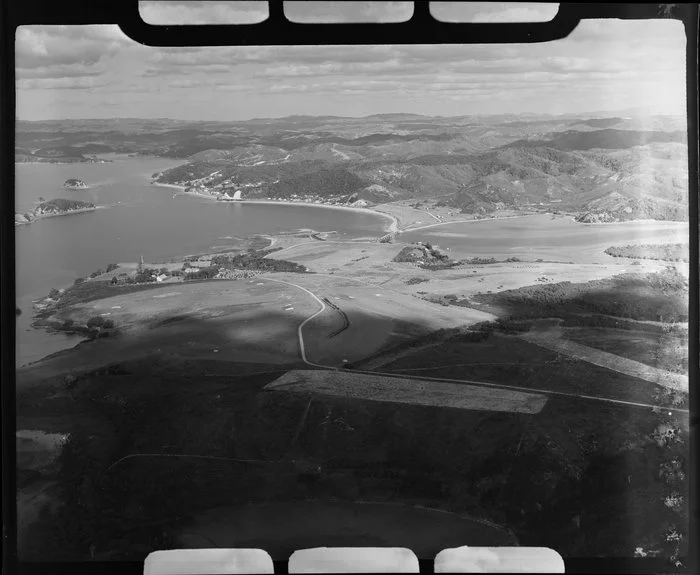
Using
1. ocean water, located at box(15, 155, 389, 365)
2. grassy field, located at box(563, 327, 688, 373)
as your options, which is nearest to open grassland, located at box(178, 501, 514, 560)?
grassy field, located at box(563, 327, 688, 373)

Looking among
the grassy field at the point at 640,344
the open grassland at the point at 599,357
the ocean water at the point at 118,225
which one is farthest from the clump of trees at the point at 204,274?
the grassy field at the point at 640,344

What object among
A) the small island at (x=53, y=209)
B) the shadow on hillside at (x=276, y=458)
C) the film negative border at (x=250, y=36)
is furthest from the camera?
the shadow on hillside at (x=276, y=458)

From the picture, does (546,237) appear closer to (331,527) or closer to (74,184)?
(331,527)

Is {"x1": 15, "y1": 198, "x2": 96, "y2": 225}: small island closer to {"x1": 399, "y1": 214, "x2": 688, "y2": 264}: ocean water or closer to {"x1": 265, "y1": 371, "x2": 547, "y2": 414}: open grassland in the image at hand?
{"x1": 265, "y1": 371, "x2": 547, "y2": 414}: open grassland

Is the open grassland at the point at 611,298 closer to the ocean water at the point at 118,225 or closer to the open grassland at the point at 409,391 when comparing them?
the open grassland at the point at 409,391

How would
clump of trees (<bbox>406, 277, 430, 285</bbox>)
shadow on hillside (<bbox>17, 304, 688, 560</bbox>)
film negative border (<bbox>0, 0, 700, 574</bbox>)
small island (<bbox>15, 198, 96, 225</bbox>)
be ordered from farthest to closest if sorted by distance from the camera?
clump of trees (<bbox>406, 277, 430, 285</bbox>)
shadow on hillside (<bbox>17, 304, 688, 560</bbox>)
small island (<bbox>15, 198, 96, 225</bbox>)
film negative border (<bbox>0, 0, 700, 574</bbox>)

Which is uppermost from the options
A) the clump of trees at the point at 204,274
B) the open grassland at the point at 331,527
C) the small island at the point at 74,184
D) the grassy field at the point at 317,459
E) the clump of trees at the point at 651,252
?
the small island at the point at 74,184

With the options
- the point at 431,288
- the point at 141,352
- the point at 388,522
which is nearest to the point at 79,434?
the point at 141,352
